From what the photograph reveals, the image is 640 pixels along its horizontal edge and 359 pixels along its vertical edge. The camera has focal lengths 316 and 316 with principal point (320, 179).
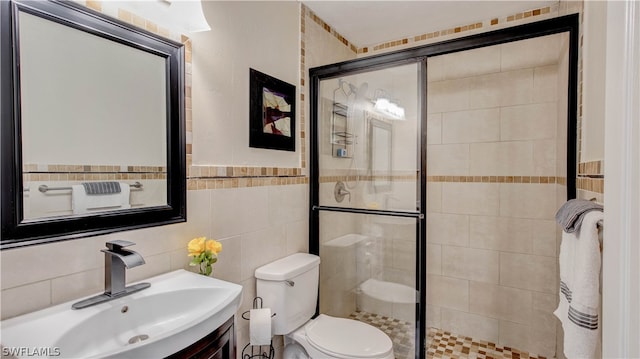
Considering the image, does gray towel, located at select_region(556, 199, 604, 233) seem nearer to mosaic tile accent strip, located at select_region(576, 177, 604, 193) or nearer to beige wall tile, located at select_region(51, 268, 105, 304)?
mosaic tile accent strip, located at select_region(576, 177, 604, 193)

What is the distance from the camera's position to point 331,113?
7.48 feet

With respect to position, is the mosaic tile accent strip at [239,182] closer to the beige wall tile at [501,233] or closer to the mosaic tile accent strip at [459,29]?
the beige wall tile at [501,233]

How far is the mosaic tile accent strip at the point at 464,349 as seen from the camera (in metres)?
2.36

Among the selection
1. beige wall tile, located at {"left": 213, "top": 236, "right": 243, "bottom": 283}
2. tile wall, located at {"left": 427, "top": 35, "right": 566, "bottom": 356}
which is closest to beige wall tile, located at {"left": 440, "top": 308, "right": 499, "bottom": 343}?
tile wall, located at {"left": 427, "top": 35, "right": 566, "bottom": 356}

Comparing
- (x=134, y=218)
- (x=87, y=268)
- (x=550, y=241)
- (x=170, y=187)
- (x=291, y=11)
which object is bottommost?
(x=550, y=241)

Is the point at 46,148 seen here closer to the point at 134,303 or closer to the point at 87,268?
the point at 87,268

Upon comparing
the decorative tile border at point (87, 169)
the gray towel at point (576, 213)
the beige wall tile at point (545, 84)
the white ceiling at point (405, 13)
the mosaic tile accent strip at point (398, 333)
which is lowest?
the mosaic tile accent strip at point (398, 333)

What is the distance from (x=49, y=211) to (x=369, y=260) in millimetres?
1833

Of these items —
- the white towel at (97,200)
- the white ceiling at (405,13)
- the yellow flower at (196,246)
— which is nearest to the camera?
the white towel at (97,200)

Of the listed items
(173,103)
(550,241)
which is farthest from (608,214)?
(550,241)

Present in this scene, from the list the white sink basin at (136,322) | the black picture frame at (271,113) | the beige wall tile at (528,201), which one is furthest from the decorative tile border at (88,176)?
the beige wall tile at (528,201)

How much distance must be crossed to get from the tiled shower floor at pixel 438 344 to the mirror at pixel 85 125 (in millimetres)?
1532

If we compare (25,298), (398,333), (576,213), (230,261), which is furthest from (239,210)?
(576,213)

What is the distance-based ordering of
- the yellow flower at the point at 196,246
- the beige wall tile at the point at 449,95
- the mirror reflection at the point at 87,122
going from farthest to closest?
the beige wall tile at the point at 449,95 < the yellow flower at the point at 196,246 < the mirror reflection at the point at 87,122
